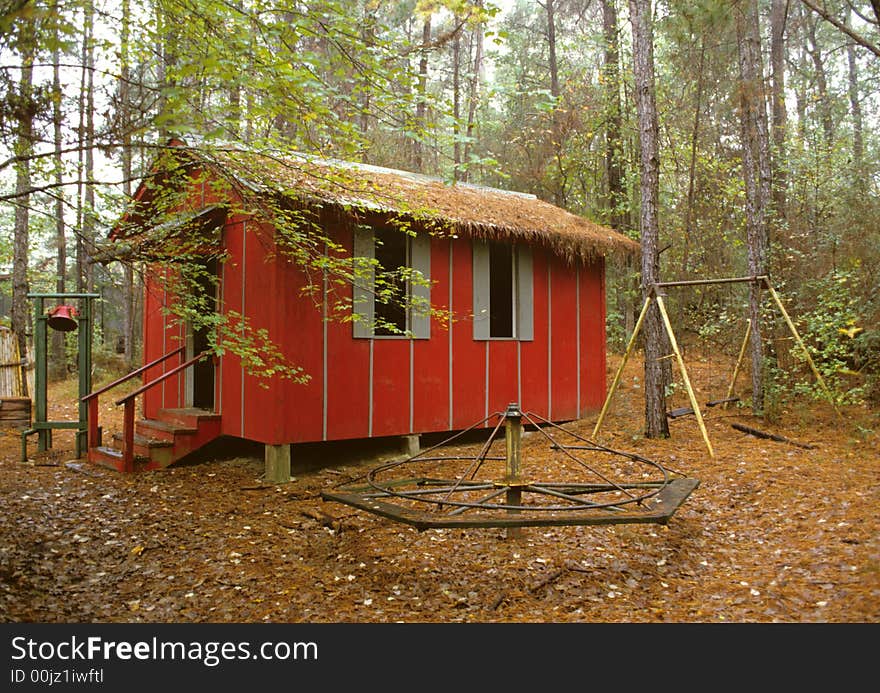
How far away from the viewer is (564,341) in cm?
961

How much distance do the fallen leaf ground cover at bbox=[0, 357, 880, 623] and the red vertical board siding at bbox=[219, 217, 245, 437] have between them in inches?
25.8

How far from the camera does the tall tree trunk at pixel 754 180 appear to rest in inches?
343

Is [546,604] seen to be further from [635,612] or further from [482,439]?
[482,439]

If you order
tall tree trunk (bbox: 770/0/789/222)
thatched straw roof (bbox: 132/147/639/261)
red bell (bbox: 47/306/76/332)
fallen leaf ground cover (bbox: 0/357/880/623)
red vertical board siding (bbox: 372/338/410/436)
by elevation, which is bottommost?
fallen leaf ground cover (bbox: 0/357/880/623)

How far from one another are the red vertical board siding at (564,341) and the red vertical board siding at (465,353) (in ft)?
4.89

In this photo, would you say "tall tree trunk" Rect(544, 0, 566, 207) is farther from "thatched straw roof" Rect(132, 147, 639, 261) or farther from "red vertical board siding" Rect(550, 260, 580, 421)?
"red vertical board siding" Rect(550, 260, 580, 421)

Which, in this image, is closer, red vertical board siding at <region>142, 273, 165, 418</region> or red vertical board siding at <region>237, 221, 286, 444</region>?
red vertical board siding at <region>237, 221, 286, 444</region>

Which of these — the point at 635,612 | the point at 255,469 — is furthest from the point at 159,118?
the point at 255,469

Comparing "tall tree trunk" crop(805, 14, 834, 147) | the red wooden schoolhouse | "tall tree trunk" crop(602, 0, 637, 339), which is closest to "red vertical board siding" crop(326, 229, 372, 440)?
the red wooden schoolhouse

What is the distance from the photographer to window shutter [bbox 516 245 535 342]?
9.00 meters

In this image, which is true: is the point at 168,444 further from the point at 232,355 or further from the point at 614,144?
the point at 614,144

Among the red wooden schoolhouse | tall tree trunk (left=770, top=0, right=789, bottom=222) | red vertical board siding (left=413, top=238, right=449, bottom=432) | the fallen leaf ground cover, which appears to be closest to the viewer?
the fallen leaf ground cover

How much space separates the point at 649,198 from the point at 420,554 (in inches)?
215

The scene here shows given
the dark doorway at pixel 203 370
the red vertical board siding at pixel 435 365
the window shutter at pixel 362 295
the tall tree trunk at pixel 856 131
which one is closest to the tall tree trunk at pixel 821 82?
the tall tree trunk at pixel 856 131
